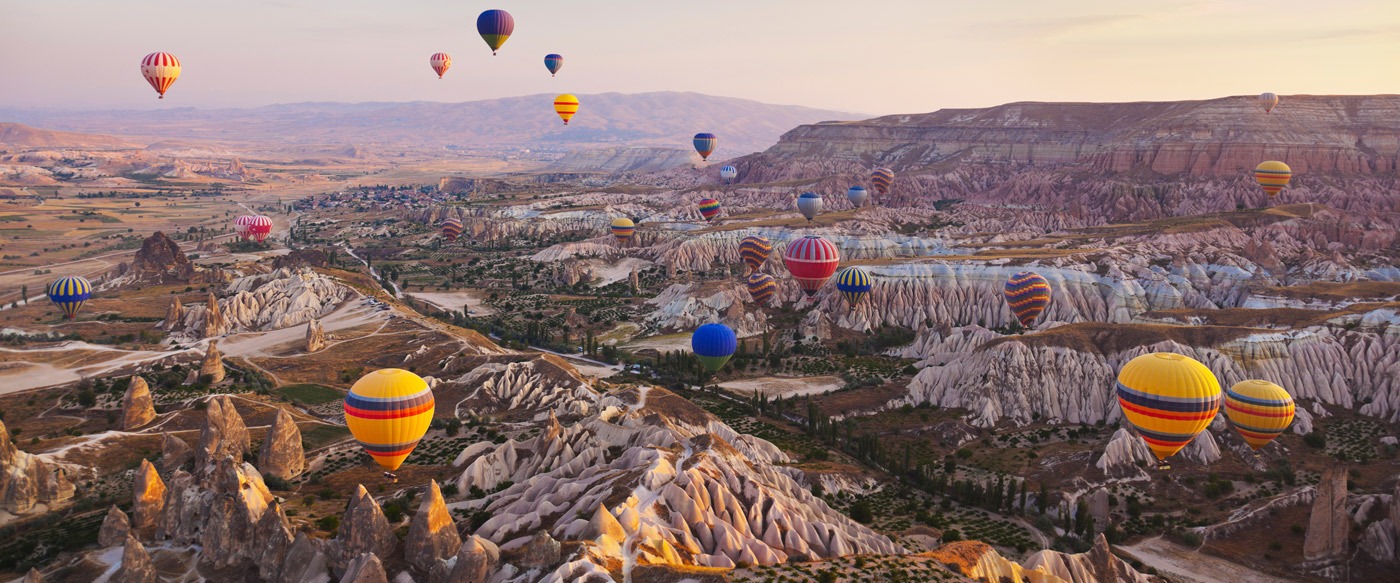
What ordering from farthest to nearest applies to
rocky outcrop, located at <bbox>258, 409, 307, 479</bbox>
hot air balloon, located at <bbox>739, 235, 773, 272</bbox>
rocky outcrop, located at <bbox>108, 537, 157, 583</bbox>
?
hot air balloon, located at <bbox>739, 235, 773, 272</bbox> < rocky outcrop, located at <bbox>258, 409, 307, 479</bbox> < rocky outcrop, located at <bbox>108, 537, 157, 583</bbox>

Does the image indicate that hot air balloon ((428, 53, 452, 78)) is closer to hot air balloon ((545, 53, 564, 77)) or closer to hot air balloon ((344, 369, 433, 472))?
hot air balloon ((545, 53, 564, 77))

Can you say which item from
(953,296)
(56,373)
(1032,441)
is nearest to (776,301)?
(953,296)

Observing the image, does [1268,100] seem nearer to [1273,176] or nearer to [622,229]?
[1273,176]

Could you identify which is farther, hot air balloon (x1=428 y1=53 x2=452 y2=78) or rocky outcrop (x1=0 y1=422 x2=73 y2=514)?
hot air balloon (x1=428 y1=53 x2=452 y2=78)

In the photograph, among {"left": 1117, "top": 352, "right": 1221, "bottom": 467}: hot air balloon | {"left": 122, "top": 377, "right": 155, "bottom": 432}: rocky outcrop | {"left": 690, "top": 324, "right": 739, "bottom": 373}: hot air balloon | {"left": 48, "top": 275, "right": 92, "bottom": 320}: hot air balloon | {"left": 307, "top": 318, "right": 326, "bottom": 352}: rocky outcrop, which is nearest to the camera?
{"left": 1117, "top": 352, "right": 1221, "bottom": 467}: hot air balloon

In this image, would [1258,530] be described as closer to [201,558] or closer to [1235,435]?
[1235,435]

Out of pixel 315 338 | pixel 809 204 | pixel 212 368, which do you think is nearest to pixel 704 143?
pixel 809 204

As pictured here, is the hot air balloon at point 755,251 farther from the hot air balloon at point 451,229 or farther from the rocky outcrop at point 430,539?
the rocky outcrop at point 430,539

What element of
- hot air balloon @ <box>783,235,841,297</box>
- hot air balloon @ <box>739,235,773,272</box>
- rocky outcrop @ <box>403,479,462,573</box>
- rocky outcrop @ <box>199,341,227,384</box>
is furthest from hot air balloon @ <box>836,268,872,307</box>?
rocky outcrop @ <box>403,479,462,573</box>

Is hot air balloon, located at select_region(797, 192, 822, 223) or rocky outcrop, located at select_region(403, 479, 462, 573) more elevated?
hot air balloon, located at select_region(797, 192, 822, 223)
